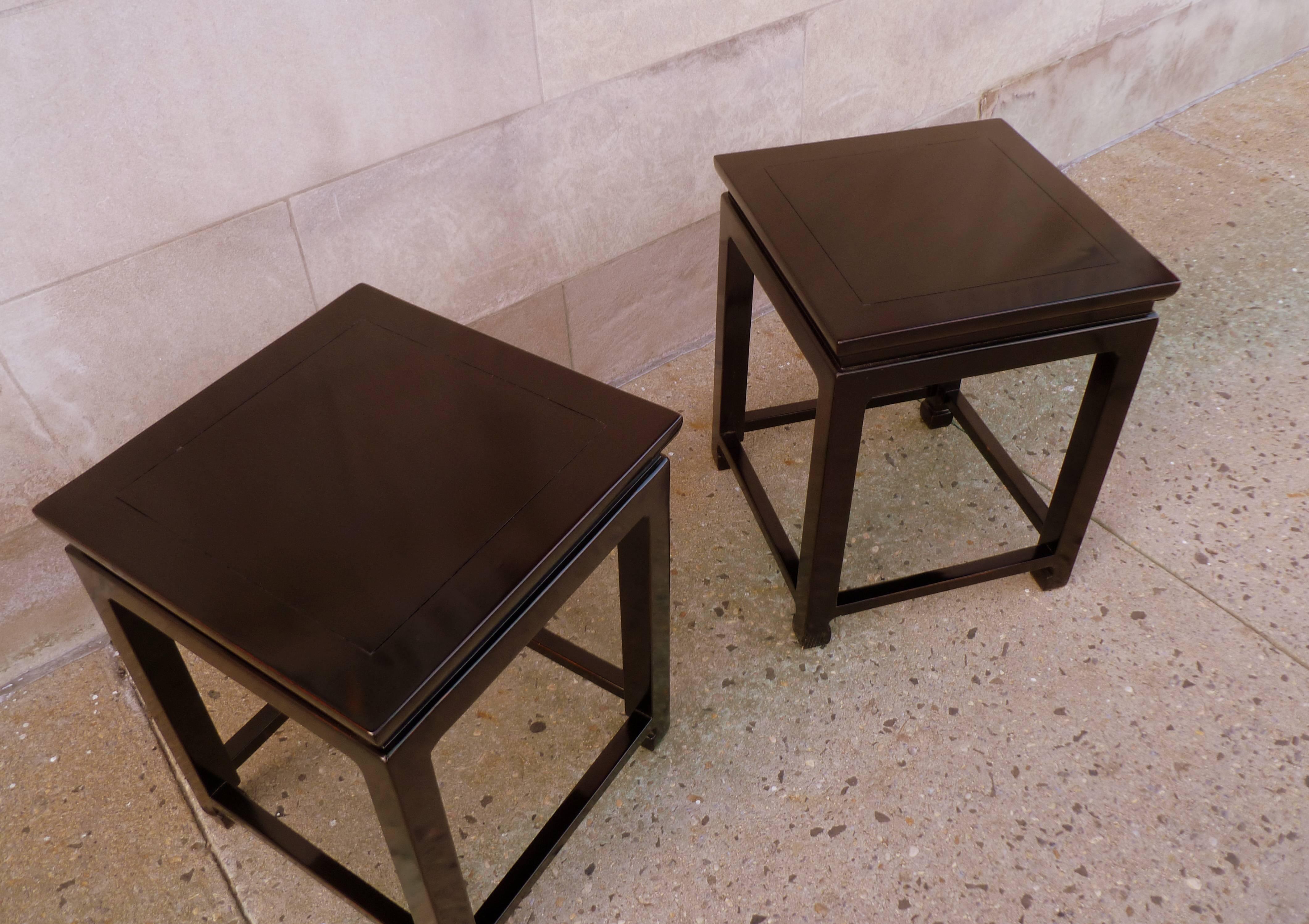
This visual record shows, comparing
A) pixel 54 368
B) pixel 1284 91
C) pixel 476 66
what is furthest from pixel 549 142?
pixel 1284 91

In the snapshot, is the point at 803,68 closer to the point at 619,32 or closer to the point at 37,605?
the point at 619,32

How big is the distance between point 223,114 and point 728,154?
2.25 ft

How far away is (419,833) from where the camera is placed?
0.95m

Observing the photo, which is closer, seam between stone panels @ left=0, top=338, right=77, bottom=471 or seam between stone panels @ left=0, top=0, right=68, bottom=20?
seam between stone panels @ left=0, top=0, right=68, bottom=20

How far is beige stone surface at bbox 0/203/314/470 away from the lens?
1302 millimetres

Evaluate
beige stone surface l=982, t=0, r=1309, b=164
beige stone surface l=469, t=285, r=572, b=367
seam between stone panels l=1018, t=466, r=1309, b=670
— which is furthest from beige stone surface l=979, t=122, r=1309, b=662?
beige stone surface l=469, t=285, r=572, b=367

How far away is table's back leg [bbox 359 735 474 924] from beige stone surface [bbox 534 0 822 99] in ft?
3.53

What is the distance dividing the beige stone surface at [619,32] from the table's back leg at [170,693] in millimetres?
957

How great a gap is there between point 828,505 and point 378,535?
0.63m

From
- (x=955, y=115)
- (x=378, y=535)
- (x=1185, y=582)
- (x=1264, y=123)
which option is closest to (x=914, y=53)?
(x=955, y=115)

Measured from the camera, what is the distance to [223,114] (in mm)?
1288

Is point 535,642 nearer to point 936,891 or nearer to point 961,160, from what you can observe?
point 936,891

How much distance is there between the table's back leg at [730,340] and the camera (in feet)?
5.11

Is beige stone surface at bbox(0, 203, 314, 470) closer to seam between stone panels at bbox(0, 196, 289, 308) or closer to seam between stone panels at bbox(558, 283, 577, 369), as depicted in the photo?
seam between stone panels at bbox(0, 196, 289, 308)
